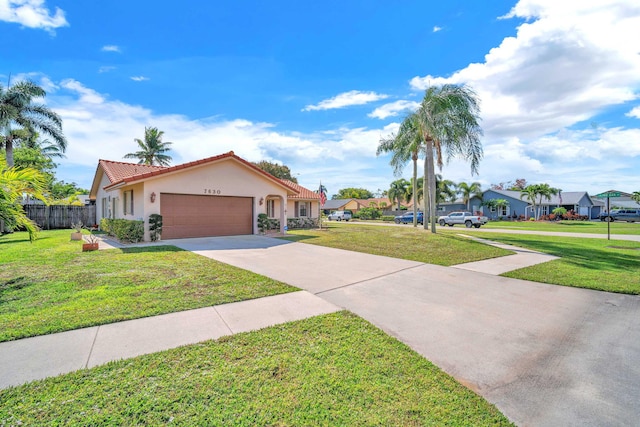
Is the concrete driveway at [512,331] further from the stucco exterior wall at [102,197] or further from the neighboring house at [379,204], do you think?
the neighboring house at [379,204]

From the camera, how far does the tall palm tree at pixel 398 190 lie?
52438 mm

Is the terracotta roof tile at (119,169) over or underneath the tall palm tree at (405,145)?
underneath

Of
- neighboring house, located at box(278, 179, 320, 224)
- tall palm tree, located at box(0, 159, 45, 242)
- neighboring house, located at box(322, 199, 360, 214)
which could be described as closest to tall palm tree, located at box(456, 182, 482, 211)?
neighboring house, located at box(322, 199, 360, 214)

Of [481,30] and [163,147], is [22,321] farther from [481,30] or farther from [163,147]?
[163,147]

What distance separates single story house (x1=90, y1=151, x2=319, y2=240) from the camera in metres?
13.9

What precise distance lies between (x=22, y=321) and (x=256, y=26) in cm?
1267

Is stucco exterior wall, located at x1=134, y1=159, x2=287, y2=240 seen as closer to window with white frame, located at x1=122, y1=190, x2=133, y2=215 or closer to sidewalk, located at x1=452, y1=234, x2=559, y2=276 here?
window with white frame, located at x1=122, y1=190, x2=133, y2=215

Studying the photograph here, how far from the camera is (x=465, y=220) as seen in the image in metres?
30.8

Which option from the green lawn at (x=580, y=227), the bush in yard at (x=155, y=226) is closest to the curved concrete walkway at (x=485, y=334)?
the bush in yard at (x=155, y=226)

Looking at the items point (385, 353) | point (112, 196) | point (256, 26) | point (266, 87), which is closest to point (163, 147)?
point (112, 196)

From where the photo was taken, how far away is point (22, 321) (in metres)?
4.19

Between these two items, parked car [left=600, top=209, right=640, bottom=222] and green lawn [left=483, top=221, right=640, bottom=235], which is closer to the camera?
green lawn [left=483, top=221, right=640, bottom=235]

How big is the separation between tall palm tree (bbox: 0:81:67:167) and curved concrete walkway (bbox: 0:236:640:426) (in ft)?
81.6

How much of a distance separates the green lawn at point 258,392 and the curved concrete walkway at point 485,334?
12.9 inches
